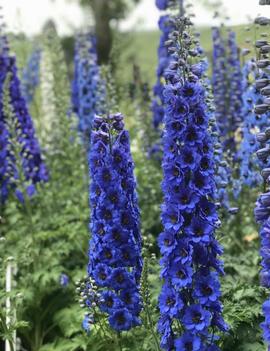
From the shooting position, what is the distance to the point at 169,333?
13.1 feet

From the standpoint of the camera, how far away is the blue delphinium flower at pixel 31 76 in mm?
11805

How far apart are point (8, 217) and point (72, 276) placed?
57.4 inches

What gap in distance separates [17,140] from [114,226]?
3577mm

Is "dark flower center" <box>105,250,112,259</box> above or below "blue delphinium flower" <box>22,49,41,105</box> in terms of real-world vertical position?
below

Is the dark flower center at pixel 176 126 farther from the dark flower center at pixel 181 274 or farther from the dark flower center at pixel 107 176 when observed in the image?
the dark flower center at pixel 181 274

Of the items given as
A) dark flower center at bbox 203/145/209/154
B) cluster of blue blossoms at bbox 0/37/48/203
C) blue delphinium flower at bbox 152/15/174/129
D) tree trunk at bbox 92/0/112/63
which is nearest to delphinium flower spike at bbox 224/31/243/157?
blue delphinium flower at bbox 152/15/174/129

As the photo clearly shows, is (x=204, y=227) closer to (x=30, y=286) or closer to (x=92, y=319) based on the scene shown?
(x=92, y=319)

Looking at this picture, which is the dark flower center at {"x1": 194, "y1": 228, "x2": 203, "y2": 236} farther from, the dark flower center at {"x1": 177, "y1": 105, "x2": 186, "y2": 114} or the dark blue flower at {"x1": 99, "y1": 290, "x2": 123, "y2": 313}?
the dark blue flower at {"x1": 99, "y1": 290, "x2": 123, "y2": 313}

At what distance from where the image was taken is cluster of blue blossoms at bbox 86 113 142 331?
4.20 meters

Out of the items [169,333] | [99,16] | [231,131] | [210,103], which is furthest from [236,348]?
[99,16]

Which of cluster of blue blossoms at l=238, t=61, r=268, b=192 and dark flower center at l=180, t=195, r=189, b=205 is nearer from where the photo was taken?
dark flower center at l=180, t=195, r=189, b=205

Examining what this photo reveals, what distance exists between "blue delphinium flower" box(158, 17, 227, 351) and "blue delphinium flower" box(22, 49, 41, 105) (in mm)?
7641

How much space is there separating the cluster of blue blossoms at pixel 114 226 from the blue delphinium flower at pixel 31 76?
280 inches

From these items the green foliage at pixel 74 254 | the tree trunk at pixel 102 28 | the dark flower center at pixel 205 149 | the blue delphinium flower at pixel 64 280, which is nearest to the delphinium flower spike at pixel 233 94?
the green foliage at pixel 74 254
